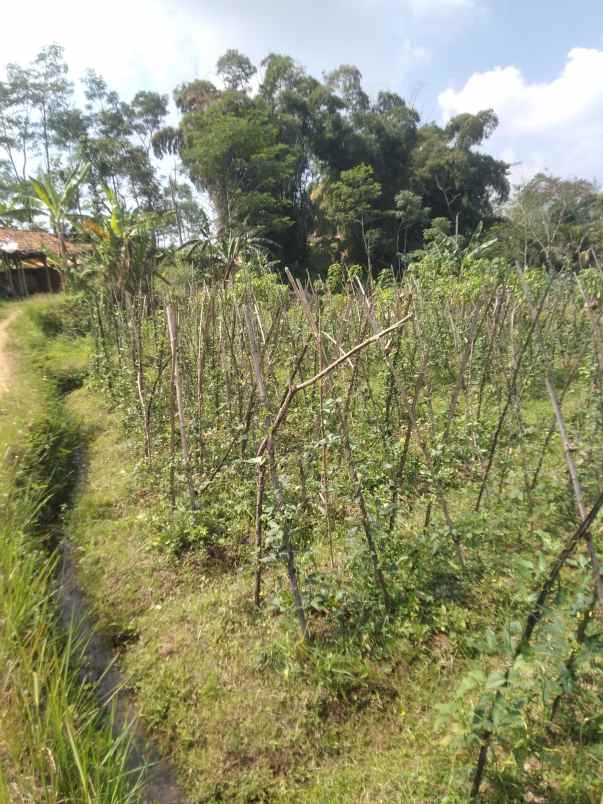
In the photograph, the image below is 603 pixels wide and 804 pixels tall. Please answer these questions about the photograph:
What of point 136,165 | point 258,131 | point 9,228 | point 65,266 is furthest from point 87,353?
point 136,165

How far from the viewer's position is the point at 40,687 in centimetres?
187

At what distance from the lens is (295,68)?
2209 cm

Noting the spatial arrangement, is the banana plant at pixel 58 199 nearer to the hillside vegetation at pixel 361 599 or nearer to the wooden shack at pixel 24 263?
the wooden shack at pixel 24 263

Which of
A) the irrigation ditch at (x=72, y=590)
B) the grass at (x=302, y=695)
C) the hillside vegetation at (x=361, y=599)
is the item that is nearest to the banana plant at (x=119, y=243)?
the irrigation ditch at (x=72, y=590)

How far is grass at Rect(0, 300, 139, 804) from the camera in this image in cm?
158

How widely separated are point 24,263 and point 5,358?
9.78m

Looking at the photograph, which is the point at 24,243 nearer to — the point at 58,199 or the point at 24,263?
the point at 24,263

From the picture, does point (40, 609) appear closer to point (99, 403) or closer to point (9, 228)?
point (99, 403)

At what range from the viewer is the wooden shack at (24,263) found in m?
13.9

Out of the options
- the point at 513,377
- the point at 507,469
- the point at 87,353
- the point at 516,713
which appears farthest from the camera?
the point at 87,353

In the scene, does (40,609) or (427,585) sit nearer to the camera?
(427,585)

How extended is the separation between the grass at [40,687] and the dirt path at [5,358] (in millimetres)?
2759

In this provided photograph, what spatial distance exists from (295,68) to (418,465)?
1002 inches

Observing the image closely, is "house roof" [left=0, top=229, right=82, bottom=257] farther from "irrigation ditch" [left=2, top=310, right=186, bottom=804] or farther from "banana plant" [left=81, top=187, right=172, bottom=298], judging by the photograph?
"irrigation ditch" [left=2, top=310, right=186, bottom=804]
